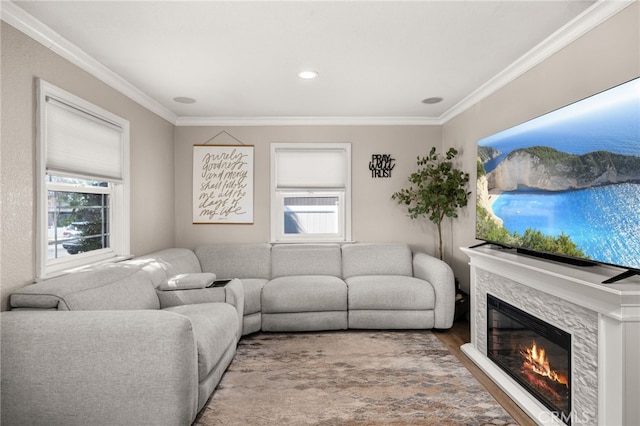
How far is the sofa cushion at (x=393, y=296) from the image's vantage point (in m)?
3.79

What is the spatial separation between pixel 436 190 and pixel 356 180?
102 centimetres

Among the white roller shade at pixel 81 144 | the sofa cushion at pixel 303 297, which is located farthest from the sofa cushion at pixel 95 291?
the sofa cushion at pixel 303 297

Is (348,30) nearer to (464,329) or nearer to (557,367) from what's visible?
(557,367)

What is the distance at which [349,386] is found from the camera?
2.66 meters

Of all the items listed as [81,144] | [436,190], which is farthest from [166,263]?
[436,190]

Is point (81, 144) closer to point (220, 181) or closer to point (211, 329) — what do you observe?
point (211, 329)

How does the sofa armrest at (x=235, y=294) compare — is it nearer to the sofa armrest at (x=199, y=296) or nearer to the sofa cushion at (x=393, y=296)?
the sofa armrest at (x=199, y=296)

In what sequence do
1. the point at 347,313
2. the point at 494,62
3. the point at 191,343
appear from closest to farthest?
the point at 191,343 < the point at 494,62 < the point at 347,313

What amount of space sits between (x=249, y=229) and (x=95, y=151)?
211 centimetres

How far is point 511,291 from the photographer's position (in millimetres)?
2625

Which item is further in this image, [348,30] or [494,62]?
[494,62]

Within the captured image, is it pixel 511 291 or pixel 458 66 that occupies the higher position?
pixel 458 66

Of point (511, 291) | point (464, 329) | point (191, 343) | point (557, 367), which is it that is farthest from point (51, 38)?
point (464, 329)

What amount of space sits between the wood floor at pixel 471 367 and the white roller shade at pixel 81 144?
3344 millimetres
